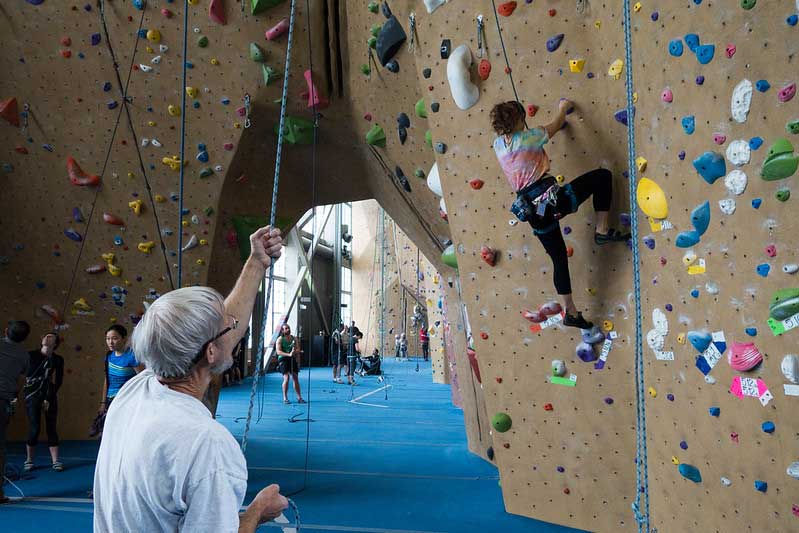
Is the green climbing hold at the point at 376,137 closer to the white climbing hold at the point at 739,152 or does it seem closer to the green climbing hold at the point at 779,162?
the white climbing hold at the point at 739,152

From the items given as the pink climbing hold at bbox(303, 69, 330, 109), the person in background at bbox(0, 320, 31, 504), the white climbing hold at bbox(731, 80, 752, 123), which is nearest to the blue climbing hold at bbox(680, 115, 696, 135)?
the white climbing hold at bbox(731, 80, 752, 123)

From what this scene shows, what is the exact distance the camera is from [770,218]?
5.79 ft

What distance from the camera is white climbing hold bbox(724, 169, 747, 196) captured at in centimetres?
184

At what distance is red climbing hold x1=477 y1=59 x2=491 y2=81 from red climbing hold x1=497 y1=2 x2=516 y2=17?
0.23m

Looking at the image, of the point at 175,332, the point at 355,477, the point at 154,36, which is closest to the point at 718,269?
the point at 175,332

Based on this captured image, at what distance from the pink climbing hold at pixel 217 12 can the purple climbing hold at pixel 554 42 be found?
7.67ft

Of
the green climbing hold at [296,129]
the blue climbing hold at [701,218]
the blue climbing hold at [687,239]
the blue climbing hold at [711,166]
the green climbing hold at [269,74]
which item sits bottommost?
the blue climbing hold at [687,239]

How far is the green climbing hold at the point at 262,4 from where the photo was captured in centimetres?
382

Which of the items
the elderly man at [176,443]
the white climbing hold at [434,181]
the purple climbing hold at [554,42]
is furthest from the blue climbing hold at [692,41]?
the elderly man at [176,443]

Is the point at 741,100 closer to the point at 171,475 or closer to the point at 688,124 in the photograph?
the point at 688,124

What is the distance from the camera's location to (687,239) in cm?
210

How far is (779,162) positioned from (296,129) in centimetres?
321

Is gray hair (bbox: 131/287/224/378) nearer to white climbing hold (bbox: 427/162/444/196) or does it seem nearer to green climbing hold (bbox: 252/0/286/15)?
white climbing hold (bbox: 427/162/444/196)

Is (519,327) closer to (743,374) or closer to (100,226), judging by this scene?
(743,374)
